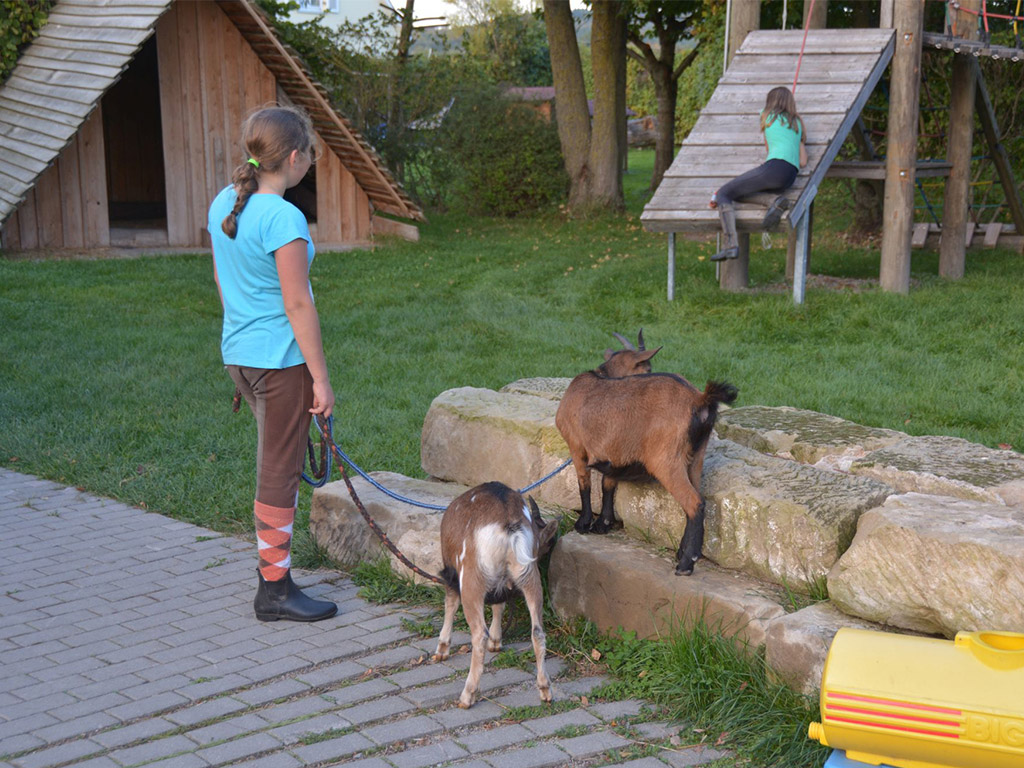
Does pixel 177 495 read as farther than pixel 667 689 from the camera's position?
Yes

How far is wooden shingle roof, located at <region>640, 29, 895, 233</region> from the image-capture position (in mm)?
10625

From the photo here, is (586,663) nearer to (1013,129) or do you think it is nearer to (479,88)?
(1013,129)

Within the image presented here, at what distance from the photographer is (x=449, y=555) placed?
425cm

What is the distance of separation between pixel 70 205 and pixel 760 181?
34.6ft

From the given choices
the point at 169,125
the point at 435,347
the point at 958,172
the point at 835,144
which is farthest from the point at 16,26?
the point at 958,172

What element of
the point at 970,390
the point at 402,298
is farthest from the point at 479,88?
the point at 970,390

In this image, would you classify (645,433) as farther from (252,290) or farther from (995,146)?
(995,146)

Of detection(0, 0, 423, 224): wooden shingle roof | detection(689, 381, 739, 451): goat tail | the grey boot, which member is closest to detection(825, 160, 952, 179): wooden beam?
the grey boot

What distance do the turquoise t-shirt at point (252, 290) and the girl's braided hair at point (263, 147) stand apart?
4 centimetres

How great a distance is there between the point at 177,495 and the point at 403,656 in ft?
9.01

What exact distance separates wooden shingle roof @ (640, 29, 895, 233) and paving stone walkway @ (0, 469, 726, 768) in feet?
22.0

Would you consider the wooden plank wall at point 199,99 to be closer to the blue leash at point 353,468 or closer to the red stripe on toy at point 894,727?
the blue leash at point 353,468

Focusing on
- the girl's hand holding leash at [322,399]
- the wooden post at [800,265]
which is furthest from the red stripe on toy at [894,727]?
the wooden post at [800,265]

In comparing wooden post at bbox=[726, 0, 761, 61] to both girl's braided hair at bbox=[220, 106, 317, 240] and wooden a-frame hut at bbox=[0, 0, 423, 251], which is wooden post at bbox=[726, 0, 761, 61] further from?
girl's braided hair at bbox=[220, 106, 317, 240]
